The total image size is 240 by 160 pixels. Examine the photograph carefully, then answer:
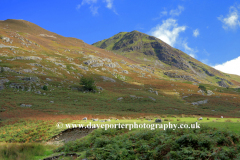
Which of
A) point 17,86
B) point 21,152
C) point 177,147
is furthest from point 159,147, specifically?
point 17,86

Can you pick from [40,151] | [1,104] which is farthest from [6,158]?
[1,104]

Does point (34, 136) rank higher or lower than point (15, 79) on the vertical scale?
lower

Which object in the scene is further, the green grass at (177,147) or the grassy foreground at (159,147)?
the grassy foreground at (159,147)

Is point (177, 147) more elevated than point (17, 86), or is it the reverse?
point (17, 86)

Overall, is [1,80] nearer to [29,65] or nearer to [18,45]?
[29,65]

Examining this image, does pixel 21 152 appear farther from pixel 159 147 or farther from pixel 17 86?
pixel 17 86

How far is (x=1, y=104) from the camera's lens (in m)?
30.8

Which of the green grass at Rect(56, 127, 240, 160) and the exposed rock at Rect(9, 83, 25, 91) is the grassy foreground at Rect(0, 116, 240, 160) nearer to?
the green grass at Rect(56, 127, 240, 160)

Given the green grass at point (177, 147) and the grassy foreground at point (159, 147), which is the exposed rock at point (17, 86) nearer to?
the grassy foreground at point (159, 147)

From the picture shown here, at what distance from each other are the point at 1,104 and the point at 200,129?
38.6 metres

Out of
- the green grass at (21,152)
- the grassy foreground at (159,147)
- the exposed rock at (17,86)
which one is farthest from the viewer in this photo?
the exposed rock at (17,86)

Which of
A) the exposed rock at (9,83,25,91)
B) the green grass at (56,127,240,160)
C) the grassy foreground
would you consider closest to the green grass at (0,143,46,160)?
the grassy foreground

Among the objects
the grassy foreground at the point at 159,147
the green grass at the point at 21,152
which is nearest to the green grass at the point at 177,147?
the grassy foreground at the point at 159,147

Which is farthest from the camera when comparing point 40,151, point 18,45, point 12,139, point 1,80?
point 18,45
